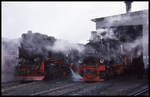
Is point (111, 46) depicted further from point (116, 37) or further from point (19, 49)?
point (19, 49)

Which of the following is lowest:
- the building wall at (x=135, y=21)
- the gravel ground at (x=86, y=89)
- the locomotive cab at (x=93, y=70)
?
the gravel ground at (x=86, y=89)

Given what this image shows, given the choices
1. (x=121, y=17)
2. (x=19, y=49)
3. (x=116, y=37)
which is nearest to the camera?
(x=19, y=49)

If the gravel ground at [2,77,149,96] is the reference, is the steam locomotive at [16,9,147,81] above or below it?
above

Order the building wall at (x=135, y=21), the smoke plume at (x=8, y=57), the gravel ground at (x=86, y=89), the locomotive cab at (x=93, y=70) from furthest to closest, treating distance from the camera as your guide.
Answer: the building wall at (x=135, y=21) < the locomotive cab at (x=93, y=70) < the smoke plume at (x=8, y=57) < the gravel ground at (x=86, y=89)

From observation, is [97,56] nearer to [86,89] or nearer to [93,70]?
[93,70]

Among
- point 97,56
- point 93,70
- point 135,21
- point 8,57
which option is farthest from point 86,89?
point 135,21

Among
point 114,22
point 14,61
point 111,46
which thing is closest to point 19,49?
point 14,61

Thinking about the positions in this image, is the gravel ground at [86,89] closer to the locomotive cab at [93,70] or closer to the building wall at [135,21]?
the locomotive cab at [93,70]

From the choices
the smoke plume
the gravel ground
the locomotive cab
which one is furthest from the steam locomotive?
the gravel ground

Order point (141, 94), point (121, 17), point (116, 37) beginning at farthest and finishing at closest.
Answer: point (121, 17) → point (116, 37) → point (141, 94)

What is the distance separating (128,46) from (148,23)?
153cm

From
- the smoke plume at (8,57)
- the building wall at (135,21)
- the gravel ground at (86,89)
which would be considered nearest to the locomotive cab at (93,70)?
the gravel ground at (86,89)

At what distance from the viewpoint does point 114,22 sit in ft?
37.7

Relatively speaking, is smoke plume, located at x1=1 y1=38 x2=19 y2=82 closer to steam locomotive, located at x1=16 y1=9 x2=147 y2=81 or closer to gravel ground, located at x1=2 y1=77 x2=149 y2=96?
steam locomotive, located at x1=16 y1=9 x2=147 y2=81
